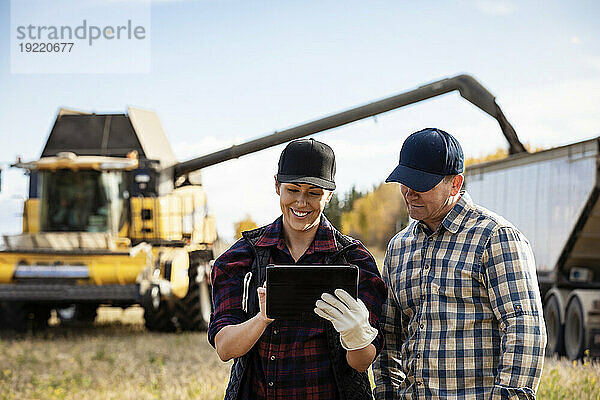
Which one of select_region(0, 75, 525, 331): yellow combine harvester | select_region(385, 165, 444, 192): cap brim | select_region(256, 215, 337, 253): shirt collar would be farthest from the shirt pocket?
select_region(0, 75, 525, 331): yellow combine harvester

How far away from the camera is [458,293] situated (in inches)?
119

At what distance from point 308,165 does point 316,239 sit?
1.02 feet

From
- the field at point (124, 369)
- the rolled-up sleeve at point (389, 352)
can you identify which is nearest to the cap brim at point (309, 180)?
the rolled-up sleeve at point (389, 352)

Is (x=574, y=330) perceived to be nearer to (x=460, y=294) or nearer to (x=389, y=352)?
(x=389, y=352)

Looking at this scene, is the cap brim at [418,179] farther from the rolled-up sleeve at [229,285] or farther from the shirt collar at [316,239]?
the rolled-up sleeve at [229,285]

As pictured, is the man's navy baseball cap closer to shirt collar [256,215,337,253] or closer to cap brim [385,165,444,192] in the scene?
cap brim [385,165,444,192]

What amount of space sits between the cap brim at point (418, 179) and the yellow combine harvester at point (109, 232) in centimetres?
899

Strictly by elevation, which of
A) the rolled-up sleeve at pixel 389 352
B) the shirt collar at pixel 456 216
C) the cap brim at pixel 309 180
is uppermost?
the cap brim at pixel 309 180

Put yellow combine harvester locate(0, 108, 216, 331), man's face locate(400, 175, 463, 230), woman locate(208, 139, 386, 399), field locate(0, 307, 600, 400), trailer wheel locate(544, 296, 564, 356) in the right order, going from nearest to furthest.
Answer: woman locate(208, 139, 386, 399) → man's face locate(400, 175, 463, 230) → field locate(0, 307, 600, 400) → trailer wheel locate(544, 296, 564, 356) → yellow combine harvester locate(0, 108, 216, 331)

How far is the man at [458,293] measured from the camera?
286cm

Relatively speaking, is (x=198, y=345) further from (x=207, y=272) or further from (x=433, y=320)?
(x=433, y=320)

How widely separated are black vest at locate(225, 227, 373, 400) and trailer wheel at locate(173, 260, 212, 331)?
32.6 feet

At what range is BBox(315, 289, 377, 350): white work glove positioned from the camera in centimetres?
285

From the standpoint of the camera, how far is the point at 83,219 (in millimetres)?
13047
